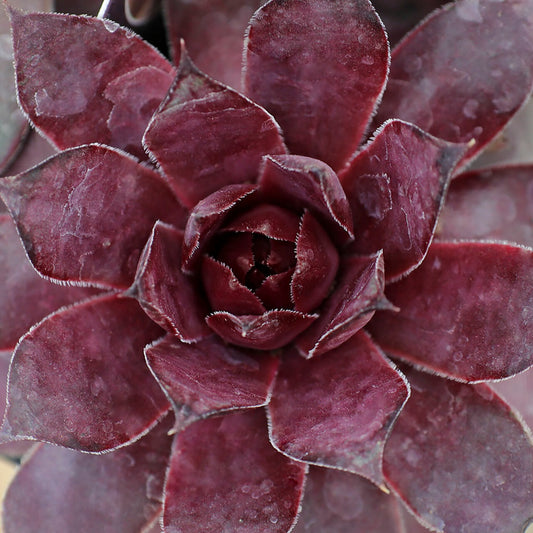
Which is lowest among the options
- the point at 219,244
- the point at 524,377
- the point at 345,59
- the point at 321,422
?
the point at 524,377

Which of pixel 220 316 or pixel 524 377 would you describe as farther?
pixel 524 377

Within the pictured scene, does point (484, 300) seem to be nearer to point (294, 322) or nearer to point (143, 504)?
point (294, 322)

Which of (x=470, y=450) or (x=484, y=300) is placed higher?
(x=484, y=300)

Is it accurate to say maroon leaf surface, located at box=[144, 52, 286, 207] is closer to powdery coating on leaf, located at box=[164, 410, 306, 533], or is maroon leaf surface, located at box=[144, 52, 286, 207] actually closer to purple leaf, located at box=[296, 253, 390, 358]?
purple leaf, located at box=[296, 253, 390, 358]

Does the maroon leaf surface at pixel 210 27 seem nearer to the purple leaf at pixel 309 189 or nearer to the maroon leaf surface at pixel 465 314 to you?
the purple leaf at pixel 309 189

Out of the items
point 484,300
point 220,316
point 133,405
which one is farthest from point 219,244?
point 484,300
